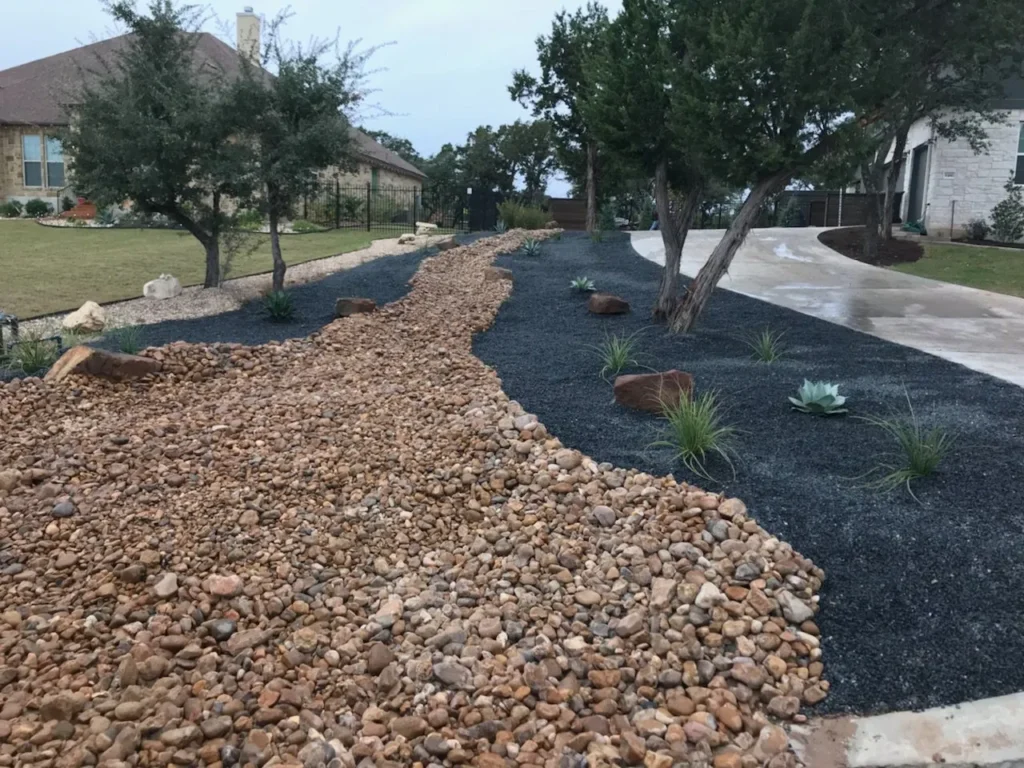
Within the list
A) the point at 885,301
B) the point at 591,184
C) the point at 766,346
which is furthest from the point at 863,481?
the point at 591,184

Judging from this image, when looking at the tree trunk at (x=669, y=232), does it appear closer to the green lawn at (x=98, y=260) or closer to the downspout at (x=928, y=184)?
the green lawn at (x=98, y=260)

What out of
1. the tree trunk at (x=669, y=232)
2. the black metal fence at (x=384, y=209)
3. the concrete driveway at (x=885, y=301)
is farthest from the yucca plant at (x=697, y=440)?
the black metal fence at (x=384, y=209)

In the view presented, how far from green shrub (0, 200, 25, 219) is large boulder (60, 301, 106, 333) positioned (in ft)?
64.0

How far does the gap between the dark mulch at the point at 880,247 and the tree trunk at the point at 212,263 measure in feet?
37.7

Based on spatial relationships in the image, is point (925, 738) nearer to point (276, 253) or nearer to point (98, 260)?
point (276, 253)

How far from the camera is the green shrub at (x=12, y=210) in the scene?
24953 mm

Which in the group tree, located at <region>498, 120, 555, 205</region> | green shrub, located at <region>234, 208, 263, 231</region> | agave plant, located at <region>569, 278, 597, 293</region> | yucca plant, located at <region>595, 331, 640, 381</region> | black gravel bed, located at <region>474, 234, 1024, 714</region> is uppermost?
tree, located at <region>498, 120, 555, 205</region>

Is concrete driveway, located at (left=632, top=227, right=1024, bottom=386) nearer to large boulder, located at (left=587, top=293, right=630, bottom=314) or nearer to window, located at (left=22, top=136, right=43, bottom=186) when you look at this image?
large boulder, located at (left=587, top=293, right=630, bottom=314)

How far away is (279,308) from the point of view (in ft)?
29.7

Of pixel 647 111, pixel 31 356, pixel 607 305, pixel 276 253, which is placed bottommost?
pixel 31 356

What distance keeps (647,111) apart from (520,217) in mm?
12748

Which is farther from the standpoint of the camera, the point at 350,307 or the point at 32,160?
the point at 32,160

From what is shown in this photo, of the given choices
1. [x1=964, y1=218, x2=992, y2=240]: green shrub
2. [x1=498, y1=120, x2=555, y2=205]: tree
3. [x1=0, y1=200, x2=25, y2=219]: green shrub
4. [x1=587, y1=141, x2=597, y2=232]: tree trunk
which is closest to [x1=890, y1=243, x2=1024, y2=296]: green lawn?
[x1=964, y1=218, x2=992, y2=240]: green shrub

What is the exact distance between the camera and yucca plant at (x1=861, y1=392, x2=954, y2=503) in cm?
419
